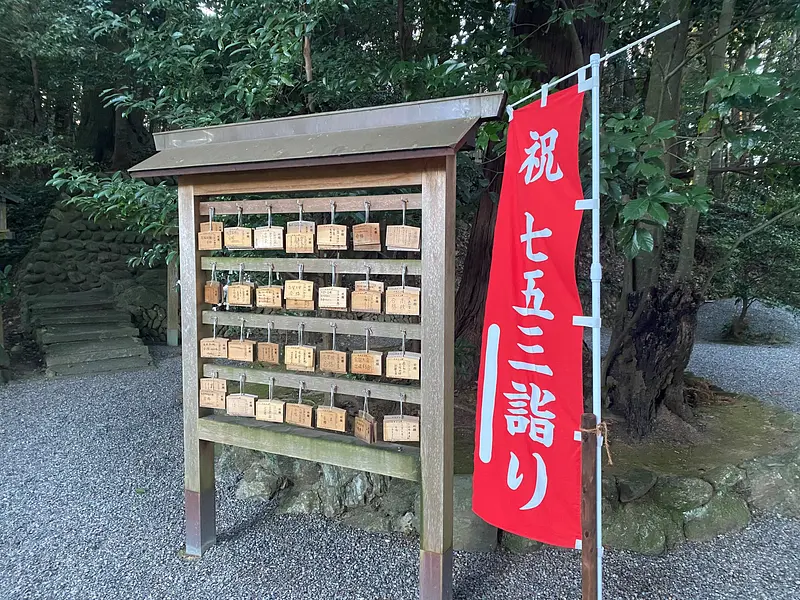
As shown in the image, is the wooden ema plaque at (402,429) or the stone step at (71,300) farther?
the stone step at (71,300)

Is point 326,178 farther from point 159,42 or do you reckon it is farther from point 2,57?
point 2,57

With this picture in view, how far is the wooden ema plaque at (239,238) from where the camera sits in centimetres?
268

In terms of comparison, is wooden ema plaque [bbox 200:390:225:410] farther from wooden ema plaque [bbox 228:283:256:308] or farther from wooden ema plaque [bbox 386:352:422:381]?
wooden ema plaque [bbox 386:352:422:381]

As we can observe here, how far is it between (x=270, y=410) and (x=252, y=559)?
3.04ft

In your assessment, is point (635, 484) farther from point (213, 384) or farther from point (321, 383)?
point (213, 384)

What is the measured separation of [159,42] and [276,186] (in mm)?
2070

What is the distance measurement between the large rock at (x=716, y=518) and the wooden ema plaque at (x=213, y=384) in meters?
2.83

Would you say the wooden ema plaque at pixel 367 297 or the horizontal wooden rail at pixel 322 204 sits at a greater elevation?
the horizontal wooden rail at pixel 322 204

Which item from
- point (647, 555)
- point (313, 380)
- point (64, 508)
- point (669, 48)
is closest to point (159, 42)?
point (313, 380)

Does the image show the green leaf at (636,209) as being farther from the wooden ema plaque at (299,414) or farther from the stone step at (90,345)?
the stone step at (90,345)

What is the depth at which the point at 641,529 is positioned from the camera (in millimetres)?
2975

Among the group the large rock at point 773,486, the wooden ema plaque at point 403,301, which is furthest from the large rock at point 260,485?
the large rock at point 773,486

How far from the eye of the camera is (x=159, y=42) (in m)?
3.74

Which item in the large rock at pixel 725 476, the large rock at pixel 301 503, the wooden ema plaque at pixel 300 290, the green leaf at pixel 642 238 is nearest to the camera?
the green leaf at pixel 642 238
